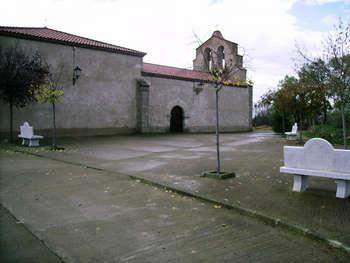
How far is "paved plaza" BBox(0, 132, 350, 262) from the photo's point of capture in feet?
10.2

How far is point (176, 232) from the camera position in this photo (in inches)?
143

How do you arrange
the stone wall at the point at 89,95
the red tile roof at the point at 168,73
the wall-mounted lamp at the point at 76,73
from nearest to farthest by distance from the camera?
the stone wall at the point at 89,95, the wall-mounted lamp at the point at 76,73, the red tile roof at the point at 168,73

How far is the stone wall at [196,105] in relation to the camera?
22953mm

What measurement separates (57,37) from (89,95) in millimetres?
3796

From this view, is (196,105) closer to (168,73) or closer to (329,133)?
(168,73)

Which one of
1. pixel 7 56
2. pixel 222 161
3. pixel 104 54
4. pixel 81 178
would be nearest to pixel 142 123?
pixel 104 54

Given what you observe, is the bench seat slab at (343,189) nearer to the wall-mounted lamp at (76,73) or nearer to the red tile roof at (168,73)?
the wall-mounted lamp at (76,73)

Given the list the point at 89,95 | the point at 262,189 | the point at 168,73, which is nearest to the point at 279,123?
the point at 168,73

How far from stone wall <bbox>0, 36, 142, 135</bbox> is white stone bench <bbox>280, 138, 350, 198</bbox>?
15126mm

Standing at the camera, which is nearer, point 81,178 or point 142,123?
point 81,178

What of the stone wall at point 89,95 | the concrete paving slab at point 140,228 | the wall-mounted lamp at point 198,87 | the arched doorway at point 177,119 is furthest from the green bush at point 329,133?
the concrete paving slab at point 140,228

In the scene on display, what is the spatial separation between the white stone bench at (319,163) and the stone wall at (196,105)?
57.2ft

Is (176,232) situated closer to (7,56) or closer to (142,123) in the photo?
(7,56)

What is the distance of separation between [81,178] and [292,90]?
1215cm
